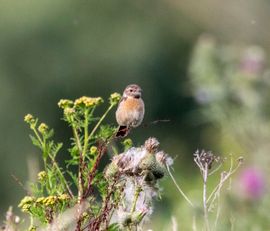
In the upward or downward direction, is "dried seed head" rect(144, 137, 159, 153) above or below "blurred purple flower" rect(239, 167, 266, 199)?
above

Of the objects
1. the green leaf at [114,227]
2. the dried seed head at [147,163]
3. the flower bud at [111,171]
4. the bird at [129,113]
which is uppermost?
the bird at [129,113]

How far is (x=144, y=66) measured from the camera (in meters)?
33.9

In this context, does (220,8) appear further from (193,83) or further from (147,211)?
(147,211)

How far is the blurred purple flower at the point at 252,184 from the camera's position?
24.5 feet

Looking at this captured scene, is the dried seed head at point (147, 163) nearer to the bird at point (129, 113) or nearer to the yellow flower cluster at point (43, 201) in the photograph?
the yellow flower cluster at point (43, 201)

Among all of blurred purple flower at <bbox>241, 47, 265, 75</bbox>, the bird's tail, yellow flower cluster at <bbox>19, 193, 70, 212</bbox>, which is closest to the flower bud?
yellow flower cluster at <bbox>19, 193, 70, 212</bbox>

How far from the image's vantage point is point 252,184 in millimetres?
7711

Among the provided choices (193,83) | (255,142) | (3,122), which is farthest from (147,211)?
(3,122)

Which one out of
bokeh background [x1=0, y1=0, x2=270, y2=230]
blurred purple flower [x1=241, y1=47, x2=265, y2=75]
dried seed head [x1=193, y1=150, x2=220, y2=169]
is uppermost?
bokeh background [x1=0, y1=0, x2=270, y2=230]

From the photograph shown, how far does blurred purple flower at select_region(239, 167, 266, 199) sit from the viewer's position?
7461mm

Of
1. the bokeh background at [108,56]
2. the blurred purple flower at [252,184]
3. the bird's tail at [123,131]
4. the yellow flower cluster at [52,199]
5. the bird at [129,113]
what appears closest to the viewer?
the yellow flower cluster at [52,199]

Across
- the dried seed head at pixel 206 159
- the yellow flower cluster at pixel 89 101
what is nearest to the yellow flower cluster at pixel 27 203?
the yellow flower cluster at pixel 89 101

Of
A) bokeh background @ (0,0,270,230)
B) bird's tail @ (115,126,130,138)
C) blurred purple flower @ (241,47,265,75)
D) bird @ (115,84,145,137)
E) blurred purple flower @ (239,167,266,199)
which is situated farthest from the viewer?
bokeh background @ (0,0,270,230)

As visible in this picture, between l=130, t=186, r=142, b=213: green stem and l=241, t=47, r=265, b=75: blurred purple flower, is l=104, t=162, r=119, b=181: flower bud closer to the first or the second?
l=130, t=186, r=142, b=213: green stem
